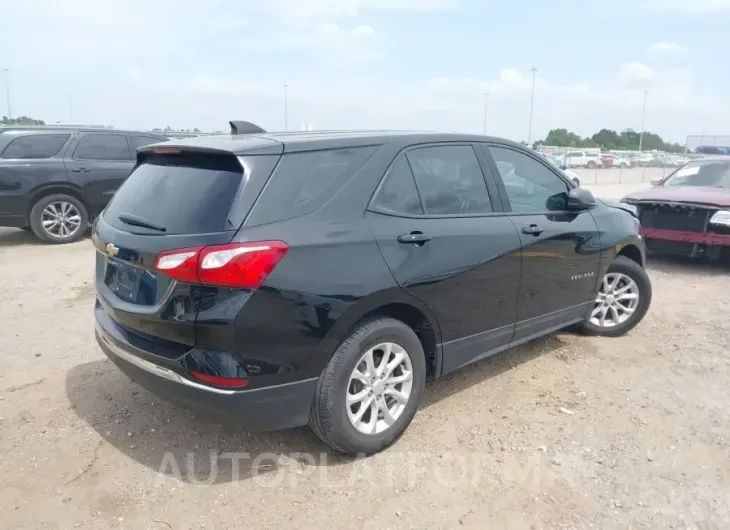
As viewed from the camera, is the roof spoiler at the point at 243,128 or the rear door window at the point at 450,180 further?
the roof spoiler at the point at 243,128

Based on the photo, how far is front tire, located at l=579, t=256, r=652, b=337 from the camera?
5093 mm

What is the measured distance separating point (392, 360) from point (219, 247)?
3.90 feet

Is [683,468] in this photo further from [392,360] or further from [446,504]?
[392,360]

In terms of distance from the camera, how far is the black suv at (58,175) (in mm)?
8797

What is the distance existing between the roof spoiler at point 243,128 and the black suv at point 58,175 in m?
6.40

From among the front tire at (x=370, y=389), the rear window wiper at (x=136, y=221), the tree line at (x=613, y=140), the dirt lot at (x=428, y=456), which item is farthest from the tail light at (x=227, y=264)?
the tree line at (x=613, y=140)

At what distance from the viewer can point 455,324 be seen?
11.7ft

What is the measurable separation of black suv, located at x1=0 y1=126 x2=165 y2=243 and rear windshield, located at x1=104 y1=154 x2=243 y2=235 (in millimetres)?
6504

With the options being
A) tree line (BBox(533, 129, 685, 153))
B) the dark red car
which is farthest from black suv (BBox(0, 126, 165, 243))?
tree line (BBox(533, 129, 685, 153))

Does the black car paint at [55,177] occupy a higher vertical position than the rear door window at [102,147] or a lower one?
lower

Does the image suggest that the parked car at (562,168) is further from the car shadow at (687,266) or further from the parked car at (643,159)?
the parked car at (643,159)

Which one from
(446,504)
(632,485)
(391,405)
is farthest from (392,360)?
Result: (632,485)

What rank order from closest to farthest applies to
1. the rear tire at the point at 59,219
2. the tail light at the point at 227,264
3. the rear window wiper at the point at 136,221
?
the tail light at the point at 227,264 → the rear window wiper at the point at 136,221 → the rear tire at the point at 59,219

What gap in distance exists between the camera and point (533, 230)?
4039 millimetres
